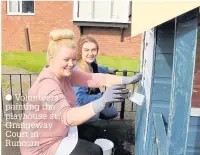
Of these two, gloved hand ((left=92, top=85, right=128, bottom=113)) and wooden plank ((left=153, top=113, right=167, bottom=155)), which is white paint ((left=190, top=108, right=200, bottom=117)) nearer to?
wooden plank ((left=153, top=113, right=167, bottom=155))

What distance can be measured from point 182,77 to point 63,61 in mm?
822

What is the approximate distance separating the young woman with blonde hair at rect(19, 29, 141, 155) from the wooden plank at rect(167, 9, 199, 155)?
0.50 metres

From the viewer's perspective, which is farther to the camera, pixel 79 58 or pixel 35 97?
pixel 79 58

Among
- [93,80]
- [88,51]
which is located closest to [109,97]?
[93,80]

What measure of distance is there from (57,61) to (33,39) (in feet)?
22.7

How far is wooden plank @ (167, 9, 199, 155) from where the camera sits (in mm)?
1322

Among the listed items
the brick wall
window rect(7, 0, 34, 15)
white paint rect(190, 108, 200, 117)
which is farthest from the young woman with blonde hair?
window rect(7, 0, 34, 15)

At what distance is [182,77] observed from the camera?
1359mm

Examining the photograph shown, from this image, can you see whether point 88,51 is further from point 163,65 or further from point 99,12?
point 99,12

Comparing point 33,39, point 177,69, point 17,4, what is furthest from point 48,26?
point 177,69

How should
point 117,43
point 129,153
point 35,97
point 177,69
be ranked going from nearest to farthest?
point 177,69
point 35,97
point 129,153
point 117,43

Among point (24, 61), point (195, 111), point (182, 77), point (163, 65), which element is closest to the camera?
point (182, 77)

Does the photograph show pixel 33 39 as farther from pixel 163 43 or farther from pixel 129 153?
pixel 163 43

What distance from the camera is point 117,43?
8.58 metres
